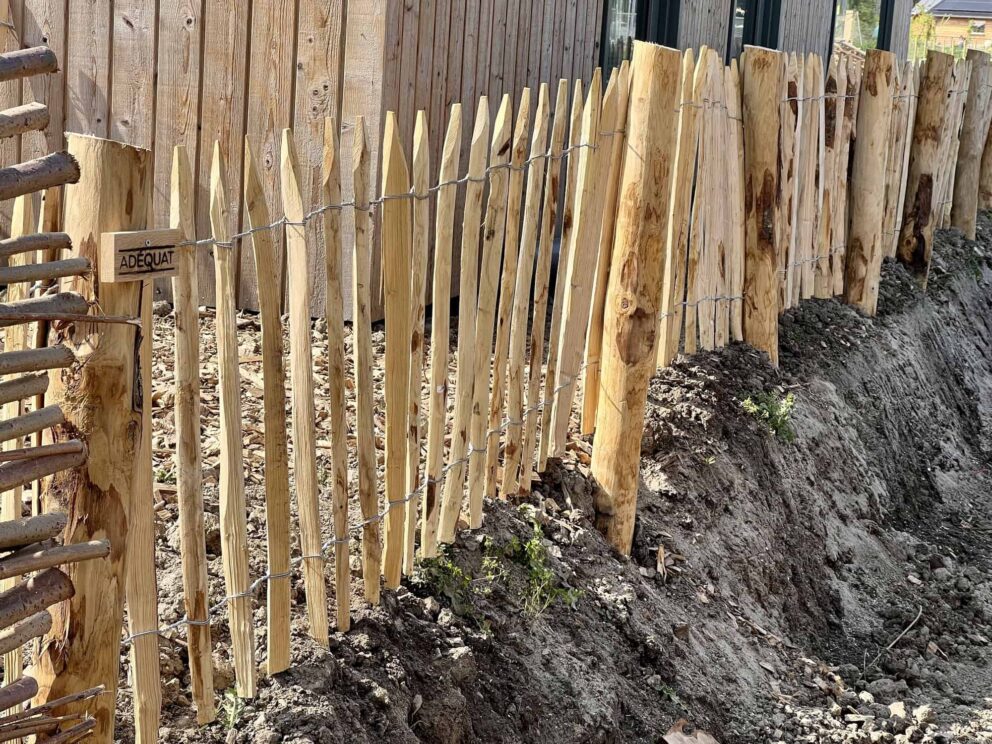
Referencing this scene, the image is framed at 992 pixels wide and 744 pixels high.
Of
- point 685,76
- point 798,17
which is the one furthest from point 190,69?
point 798,17

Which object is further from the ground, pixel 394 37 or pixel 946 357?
pixel 394 37

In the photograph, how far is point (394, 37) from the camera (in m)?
5.58

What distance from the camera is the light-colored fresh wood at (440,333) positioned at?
12.2ft

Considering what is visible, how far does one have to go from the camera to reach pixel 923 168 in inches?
370

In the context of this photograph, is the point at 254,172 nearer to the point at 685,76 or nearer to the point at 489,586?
the point at 489,586

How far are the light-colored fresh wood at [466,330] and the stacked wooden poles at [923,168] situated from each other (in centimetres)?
645

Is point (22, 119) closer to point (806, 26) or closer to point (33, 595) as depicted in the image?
point (33, 595)

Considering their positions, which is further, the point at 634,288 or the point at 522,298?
the point at 634,288

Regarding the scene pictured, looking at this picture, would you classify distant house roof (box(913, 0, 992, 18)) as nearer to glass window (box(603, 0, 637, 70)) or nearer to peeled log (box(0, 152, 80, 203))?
glass window (box(603, 0, 637, 70))

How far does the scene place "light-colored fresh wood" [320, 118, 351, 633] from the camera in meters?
3.23

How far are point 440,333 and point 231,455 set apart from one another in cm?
Answer: 109

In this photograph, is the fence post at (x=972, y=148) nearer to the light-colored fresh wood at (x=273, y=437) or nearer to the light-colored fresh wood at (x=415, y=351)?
the light-colored fresh wood at (x=415, y=351)

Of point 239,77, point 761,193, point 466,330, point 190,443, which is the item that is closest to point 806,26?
→ point 761,193

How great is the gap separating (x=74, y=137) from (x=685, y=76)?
3590mm
